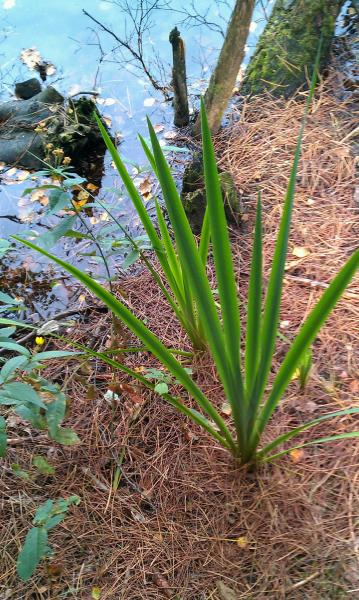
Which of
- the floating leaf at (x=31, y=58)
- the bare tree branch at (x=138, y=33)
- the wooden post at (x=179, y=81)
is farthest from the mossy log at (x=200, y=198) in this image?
the floating leaf at (x=31, y=58)

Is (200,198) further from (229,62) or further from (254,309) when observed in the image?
(254,309)

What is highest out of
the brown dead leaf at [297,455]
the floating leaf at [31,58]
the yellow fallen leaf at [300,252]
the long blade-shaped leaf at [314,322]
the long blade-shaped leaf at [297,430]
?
the floating leaf at [31,58]

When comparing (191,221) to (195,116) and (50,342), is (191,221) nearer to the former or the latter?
(50,342)

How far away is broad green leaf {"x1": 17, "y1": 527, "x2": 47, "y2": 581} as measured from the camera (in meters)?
0.93

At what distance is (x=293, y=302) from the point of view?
5.15 feet

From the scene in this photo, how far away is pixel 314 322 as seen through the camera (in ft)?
2.71

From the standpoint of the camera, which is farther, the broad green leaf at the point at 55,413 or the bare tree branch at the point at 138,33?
the bare tree branch at the point at 138,33

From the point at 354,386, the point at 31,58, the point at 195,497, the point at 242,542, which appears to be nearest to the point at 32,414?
the point at 195,497

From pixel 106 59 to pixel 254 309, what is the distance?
294cm

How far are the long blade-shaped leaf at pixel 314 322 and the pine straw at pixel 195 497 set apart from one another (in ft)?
1.06

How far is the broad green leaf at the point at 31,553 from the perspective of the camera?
0.93 metres

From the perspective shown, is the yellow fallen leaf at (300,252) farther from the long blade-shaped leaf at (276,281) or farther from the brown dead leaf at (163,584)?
the brown dead leaf at (163,584)

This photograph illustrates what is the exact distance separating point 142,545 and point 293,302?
0.87 m

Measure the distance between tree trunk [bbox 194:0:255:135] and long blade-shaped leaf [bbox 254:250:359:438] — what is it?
5.69 ft
